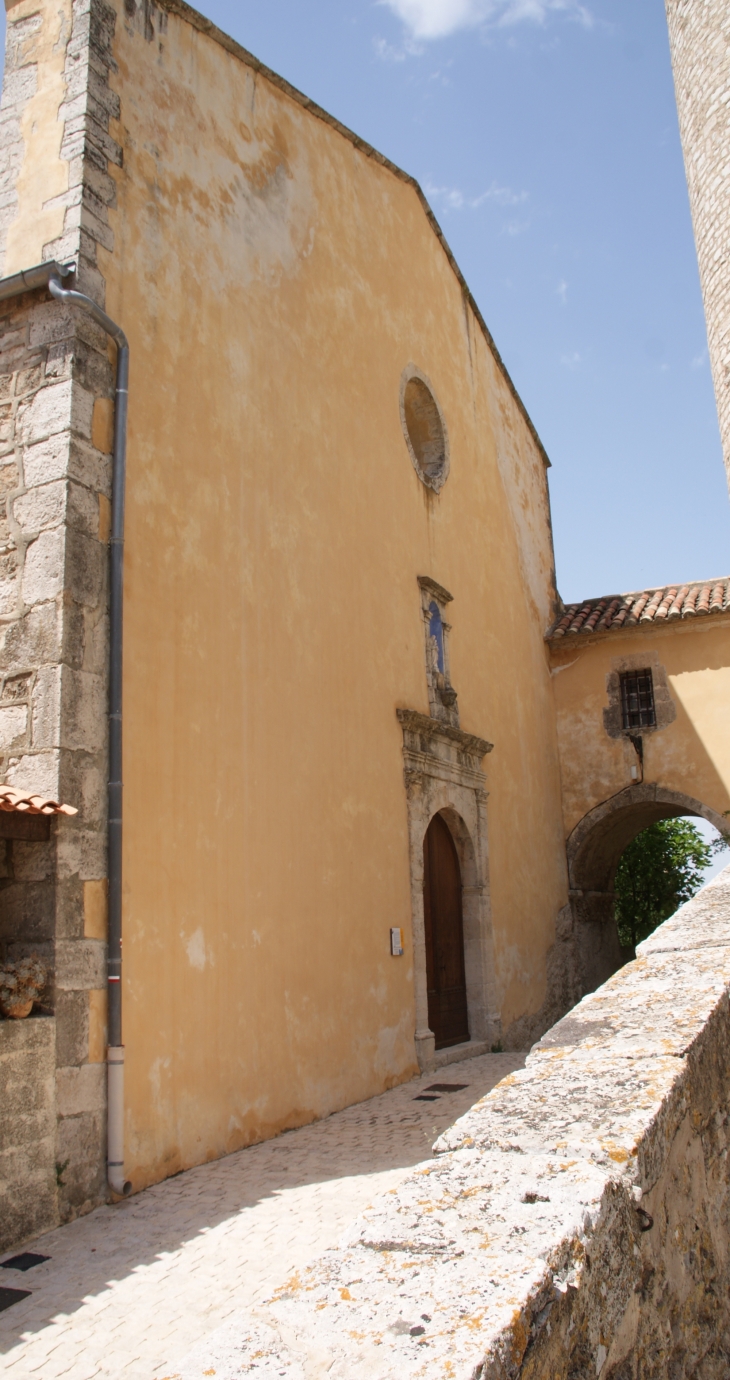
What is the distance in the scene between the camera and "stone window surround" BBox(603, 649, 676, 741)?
13430mm

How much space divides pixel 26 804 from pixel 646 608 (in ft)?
36.6

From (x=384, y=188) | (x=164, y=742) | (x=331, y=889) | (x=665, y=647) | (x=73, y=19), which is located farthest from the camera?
(x=665, y=647)

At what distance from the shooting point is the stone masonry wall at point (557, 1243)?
1.25m

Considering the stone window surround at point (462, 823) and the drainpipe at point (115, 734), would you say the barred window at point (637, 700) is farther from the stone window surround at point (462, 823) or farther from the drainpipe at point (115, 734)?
the drainpipe at point (115, 734)

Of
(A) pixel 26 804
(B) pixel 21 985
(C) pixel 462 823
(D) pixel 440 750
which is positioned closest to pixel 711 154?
(D) pixel 440 750

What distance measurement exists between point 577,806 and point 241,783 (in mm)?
8561

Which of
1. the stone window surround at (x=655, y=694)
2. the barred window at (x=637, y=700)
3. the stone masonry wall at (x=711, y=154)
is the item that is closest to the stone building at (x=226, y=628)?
the stone window surround at (x=655, y=694)

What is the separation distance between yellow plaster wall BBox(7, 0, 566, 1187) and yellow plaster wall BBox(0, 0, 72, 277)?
0.15 metres

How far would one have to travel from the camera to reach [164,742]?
5.64 m

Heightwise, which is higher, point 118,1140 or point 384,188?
point 384,188

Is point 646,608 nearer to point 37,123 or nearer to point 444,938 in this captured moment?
point 444,938

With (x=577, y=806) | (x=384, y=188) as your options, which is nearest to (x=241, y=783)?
(x=384, y=188)

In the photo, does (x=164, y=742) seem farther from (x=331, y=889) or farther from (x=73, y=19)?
(x=73, y=19)

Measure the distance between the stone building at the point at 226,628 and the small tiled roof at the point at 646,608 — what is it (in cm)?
307
